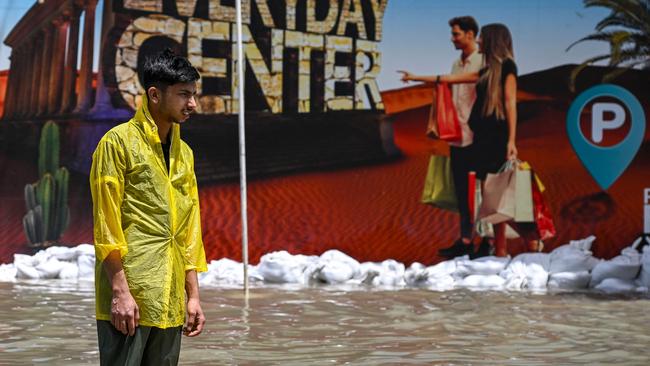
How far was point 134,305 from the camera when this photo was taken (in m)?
3.11

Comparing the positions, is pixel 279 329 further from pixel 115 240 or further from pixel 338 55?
pixel 338 55

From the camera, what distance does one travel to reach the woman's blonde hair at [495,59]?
12.9 m

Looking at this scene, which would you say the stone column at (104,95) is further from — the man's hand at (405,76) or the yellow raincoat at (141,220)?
the yellow raincoat at (141,220)

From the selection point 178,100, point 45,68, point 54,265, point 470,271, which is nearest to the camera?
point 178,100

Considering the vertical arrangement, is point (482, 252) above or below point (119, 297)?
below

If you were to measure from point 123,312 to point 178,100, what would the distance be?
70 centimetres

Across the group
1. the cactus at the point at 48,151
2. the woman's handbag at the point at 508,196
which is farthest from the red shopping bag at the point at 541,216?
the cactus at the point at 48,151

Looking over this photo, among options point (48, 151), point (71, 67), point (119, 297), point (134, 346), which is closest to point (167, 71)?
point (119, 297)

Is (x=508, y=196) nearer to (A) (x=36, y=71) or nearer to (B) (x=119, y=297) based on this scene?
(A) (x=36, y=71)

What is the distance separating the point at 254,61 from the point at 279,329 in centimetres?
593

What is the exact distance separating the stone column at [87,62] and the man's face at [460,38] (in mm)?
4525

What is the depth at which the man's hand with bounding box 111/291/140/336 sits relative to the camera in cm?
308

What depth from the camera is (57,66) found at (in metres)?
13.2

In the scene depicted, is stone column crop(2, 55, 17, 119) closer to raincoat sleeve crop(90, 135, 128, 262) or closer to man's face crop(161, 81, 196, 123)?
man's face crop(161, 81, 196, 123)
